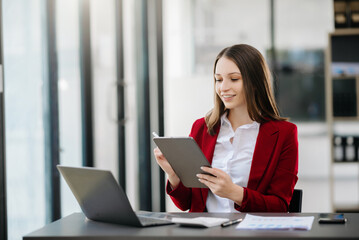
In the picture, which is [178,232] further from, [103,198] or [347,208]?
[347,208]

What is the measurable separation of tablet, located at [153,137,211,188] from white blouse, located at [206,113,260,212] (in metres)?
0.26

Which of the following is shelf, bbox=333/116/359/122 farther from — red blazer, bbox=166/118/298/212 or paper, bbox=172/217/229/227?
paper, bbox=172/217/229/227

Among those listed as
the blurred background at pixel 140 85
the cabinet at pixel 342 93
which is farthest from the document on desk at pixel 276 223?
the cabinet at pixel 342 93

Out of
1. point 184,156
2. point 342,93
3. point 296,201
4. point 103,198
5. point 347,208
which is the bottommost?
point 347,208

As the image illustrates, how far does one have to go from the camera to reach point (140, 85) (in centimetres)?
475

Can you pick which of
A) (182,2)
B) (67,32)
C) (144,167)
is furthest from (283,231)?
(182,2)

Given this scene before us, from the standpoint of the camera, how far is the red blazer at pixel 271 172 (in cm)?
224

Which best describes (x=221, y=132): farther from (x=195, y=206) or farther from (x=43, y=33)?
(x=43, y=33)

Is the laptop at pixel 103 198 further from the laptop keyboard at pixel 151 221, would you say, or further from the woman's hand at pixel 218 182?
the woman's hand at pixel 218 182

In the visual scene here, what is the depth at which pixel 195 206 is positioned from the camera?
93.6 inches

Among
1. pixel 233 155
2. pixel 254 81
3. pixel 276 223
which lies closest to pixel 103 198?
pixel 276 223

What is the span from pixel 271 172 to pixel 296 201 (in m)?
0.19

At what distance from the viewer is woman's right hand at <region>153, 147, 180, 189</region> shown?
217 centimetres

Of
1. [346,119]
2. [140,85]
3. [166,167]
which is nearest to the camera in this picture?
[166,167]
